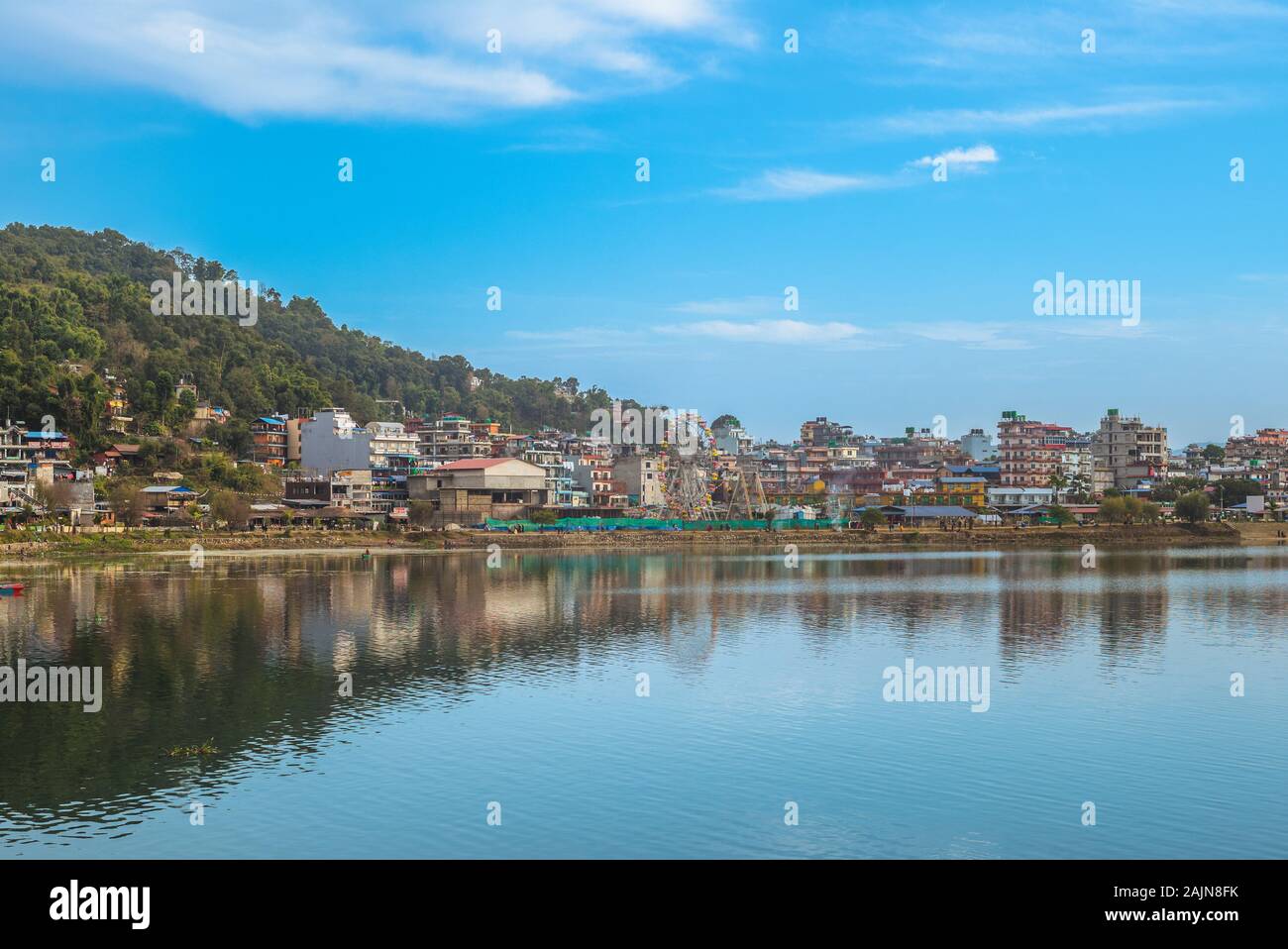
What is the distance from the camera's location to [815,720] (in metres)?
21.2

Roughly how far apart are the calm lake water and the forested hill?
48.0 metres

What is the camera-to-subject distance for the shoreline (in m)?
70.1

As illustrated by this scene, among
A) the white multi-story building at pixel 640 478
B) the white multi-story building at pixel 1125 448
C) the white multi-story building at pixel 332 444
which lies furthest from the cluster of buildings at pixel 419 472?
the white multi-story building at pixel 1125 448

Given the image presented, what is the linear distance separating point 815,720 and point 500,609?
1972cm

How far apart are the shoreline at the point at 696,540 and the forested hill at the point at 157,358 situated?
1729cm

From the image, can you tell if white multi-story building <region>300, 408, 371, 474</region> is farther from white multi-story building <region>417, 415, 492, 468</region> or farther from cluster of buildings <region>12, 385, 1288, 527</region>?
white multi-story building <region>417, 415, 492, 468</region>

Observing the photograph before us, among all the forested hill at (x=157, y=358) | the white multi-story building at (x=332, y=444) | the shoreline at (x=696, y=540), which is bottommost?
the shoreline at (x=696, y=540)

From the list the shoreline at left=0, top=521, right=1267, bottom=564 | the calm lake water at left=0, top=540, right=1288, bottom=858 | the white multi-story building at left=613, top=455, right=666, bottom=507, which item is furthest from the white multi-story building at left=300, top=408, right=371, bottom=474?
the calm lake water at left=0, top=540, right=1288, bottom=858

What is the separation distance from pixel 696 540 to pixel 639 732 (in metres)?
69.6

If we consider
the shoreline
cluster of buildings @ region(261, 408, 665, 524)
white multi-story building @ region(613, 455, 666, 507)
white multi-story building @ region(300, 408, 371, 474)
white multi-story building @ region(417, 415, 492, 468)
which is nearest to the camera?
the shoreline

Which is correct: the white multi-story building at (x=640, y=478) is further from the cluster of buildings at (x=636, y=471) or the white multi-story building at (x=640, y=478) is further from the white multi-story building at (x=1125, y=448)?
the white multi-story building at (x=1125, y=448)

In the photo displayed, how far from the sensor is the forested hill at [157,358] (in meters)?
83.1

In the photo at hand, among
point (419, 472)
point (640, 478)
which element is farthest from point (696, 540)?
point (640, 478)
